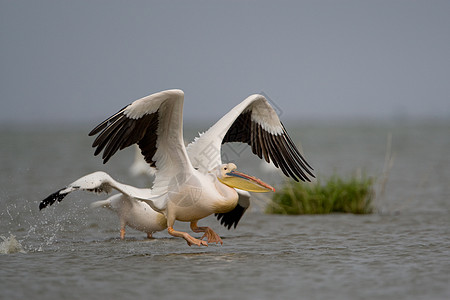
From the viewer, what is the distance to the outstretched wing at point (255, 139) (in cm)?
805

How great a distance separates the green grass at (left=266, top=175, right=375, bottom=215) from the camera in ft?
38.0

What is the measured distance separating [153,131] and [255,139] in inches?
69.1

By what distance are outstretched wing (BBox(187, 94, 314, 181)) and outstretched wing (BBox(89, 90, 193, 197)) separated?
0.55 meters

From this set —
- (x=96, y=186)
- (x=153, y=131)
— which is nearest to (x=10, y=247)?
(x=96, y=186)

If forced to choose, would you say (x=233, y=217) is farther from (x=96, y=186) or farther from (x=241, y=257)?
(x=96, y=186)

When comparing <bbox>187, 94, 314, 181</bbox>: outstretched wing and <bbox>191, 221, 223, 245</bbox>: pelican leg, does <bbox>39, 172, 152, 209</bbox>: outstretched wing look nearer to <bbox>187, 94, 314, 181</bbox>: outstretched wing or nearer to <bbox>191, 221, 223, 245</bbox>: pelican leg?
<bbox>191, 221, 223, 245</bbox>: pelican leg

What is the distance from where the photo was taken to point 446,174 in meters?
19.2

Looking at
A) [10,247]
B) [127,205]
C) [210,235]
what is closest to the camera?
[10,247]

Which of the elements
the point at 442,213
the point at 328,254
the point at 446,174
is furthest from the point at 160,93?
the point at 446,174

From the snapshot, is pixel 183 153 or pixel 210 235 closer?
pixel 183 153

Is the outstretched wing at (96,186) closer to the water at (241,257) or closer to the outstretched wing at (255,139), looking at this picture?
the water at (241,257)

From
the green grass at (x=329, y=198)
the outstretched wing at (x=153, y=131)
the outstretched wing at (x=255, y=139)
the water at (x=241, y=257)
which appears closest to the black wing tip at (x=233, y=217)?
the water at (x=241, y=257)

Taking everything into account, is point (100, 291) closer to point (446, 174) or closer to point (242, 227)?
point (242, 227)

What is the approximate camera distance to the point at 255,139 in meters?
8.76
